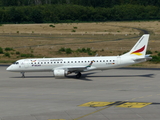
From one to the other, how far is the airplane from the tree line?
11950cm

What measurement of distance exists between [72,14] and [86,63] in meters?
132

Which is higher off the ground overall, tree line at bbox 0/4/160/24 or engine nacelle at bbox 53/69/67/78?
tree line at bbox 0/4/160/24

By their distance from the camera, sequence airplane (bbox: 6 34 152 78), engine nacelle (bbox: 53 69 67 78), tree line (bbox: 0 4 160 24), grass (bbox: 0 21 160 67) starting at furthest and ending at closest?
tree line (bbox: 0 4 160 24)
grass (bbox: 0 21 160 67)
airplane (bbox: 6 34 152 78)
engine nacelle (bbox: 53 69 67 78)

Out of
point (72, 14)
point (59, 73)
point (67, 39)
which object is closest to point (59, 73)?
point (59, 73)

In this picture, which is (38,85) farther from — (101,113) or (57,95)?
(101,113)

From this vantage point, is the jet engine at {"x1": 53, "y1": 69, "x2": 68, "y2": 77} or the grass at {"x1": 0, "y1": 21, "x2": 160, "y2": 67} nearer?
the jet engine at {"x1": 53, "y1": 69, "x2": 68, "y2": 77}

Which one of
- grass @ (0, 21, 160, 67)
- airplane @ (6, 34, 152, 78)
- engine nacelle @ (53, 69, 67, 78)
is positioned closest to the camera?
engine nacelle @ (53, 69, 67, 78)

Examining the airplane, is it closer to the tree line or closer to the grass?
the grass

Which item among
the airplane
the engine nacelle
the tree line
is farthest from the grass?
the engine nacelle

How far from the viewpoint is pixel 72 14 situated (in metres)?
187

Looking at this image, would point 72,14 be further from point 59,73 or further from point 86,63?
point 59,73

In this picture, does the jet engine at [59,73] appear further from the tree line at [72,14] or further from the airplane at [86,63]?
the tree line at [72,14]

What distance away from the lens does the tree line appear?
176 meters

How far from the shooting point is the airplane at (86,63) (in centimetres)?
5628
